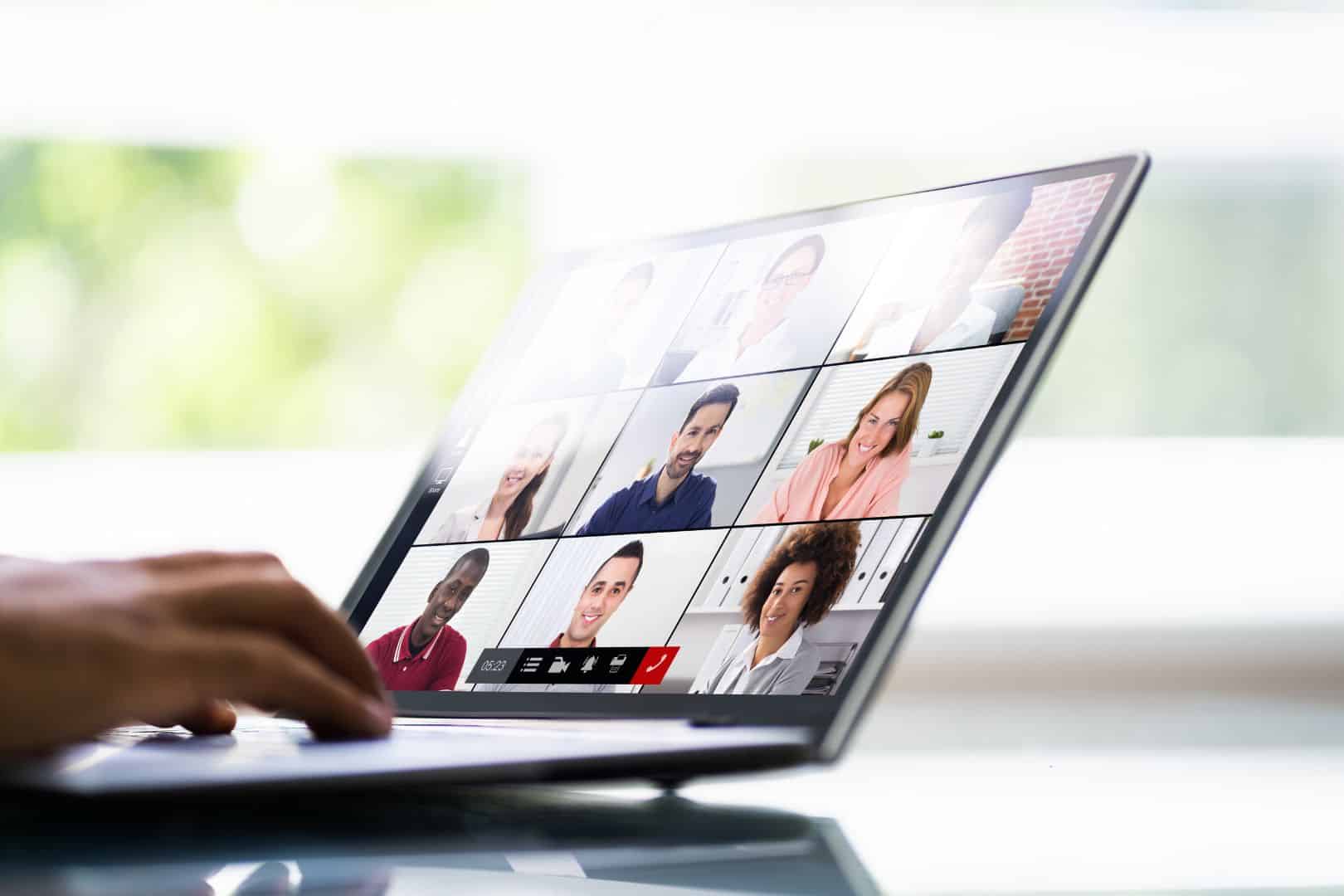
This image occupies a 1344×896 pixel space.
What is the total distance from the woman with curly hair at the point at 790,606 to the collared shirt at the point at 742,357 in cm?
11

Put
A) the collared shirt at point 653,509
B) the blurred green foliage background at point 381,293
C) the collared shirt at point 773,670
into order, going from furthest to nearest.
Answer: the blurred green foliage background at point 381,293
the collared shirt at point 653,509
the collared shirt at point 773,670

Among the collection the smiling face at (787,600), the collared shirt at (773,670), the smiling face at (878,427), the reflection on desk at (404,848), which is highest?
the smiling face at (878,427)

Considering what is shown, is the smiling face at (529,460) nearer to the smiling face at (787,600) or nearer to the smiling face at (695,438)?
the smiling face at (695,438)

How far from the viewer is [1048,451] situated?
138 cm

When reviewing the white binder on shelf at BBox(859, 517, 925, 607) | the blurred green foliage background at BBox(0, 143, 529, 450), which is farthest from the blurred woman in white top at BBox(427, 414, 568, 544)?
the blurred green foliage background at BBox(0, 143, 529, 450)

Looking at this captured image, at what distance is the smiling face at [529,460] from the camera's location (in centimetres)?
68

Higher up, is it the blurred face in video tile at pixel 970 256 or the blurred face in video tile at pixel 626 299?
the blurred face in video tile at pixel 626 299

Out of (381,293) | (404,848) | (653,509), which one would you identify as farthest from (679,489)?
(381,293)

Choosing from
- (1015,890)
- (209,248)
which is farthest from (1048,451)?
(209,248)

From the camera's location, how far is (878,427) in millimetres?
542

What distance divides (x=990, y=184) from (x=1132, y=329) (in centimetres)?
115

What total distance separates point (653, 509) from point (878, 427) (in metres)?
0.12

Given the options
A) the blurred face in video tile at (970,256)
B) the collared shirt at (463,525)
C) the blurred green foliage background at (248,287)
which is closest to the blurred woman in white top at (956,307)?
the blurred face in video tile at (970,256)

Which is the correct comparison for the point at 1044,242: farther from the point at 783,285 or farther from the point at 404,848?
the point at 404,848
